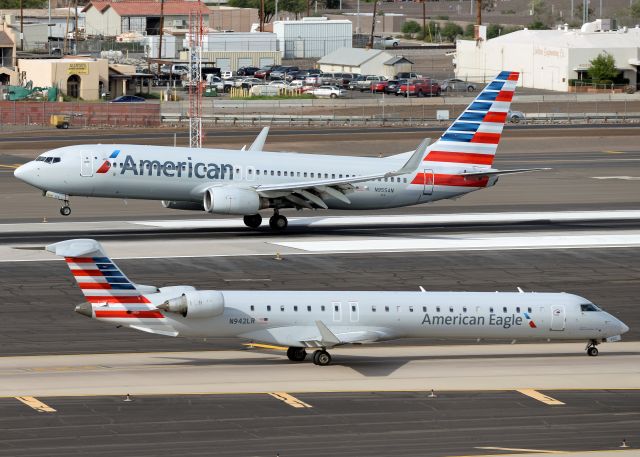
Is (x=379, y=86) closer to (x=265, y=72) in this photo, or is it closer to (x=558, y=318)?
(x=265, y=72)

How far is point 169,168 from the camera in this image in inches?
2598

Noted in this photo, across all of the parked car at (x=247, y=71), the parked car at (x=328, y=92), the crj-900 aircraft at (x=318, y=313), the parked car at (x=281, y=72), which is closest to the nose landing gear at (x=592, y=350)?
the crj-900 aircraft at (x=318, y=313)

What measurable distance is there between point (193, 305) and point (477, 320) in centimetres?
962

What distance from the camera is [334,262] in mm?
61500

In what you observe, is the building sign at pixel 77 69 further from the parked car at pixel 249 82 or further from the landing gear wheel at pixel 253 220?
the landing gear wheel at pixel 253 220

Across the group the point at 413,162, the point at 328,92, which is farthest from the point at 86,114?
the point at 413,162

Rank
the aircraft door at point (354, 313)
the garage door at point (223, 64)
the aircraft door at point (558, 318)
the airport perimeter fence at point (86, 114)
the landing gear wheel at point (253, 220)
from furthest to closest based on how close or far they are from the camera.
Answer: the garage door at point (223, 64)
the airport perimeter fence at point (86, 114)
the landing gear wheel at point (253, 220)
the aircraft door at point (558, 318)
the aircraft door at point (354, 313)

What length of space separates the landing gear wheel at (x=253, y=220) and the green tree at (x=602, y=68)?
320 ft

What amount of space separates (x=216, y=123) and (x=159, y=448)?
99.7m

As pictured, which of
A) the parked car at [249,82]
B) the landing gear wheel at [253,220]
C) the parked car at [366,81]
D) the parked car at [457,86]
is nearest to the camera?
the landing gear wheel at [253,220]

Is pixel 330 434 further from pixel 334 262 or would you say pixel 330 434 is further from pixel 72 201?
pixel 72 201

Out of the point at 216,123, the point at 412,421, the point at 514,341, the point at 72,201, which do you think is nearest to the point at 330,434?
the point at 412,421

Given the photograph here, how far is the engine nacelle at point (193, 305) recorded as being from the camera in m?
40.8

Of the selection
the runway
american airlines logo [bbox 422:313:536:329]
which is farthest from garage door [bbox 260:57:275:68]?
the runway
